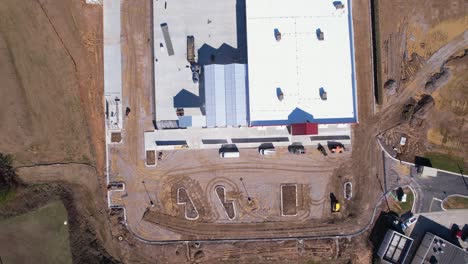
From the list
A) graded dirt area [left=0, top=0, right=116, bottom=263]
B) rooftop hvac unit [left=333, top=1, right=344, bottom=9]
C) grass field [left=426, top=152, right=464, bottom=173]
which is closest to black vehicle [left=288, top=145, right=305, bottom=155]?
grass field [left=426, top=152, right=464, bottom=173]

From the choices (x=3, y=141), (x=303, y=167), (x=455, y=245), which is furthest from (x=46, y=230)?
(x=455, y=245)

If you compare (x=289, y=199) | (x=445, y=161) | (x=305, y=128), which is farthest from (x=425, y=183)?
(x=305, y=128)

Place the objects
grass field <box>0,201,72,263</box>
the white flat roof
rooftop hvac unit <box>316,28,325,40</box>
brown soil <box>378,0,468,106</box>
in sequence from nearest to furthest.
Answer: the white flat roof → rooftop hvac unit <box>316,28,325,40</box> → grass field <box>0,201,72,263</box> → brown soil <box>378,0,468,106</box>

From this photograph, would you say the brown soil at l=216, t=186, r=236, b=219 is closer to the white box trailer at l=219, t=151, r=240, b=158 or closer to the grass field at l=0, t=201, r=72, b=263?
the white box trailer at l=219, t=151, r=240, b=158

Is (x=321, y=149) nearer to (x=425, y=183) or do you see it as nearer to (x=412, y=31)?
(x=425, y=183)

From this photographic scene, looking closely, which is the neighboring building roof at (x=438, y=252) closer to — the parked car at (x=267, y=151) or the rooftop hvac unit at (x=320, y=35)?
the parked car at (x=267, y=151)

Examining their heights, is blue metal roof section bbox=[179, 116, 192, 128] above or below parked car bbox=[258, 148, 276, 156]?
above

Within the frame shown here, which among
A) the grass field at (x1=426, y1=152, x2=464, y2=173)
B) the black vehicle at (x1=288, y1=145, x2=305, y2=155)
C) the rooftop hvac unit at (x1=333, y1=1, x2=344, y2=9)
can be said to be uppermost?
the rooftop hvac unit at (x1=333, y1=1, x2=344, y2=9)
